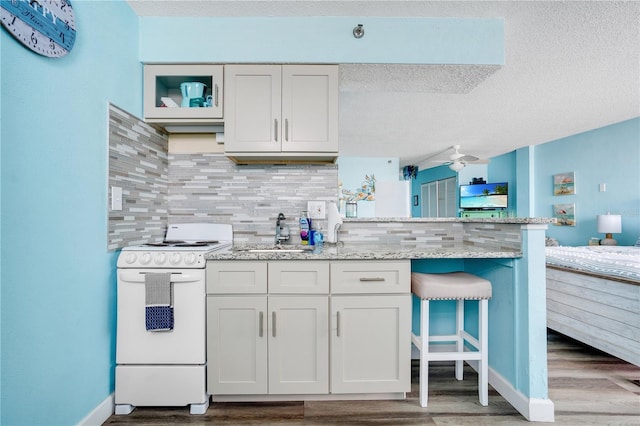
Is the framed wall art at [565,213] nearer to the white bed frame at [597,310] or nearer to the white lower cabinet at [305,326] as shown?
the white bed frame at [597,310]

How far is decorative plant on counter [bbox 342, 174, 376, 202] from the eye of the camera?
23.7 feet

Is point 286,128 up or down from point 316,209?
up

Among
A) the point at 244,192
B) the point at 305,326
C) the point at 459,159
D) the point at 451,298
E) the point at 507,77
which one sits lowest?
the point at 305,326

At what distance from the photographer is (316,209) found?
2305 millimetres

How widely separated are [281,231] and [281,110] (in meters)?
0.86


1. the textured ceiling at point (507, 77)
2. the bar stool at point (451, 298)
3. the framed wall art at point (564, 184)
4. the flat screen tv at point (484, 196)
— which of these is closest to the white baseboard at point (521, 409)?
the bar stool at point (451, 298)

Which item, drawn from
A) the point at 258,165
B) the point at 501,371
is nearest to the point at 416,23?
the point at 258,165

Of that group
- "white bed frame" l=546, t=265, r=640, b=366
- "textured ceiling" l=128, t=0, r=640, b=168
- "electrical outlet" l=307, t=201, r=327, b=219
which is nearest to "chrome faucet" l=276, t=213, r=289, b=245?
"electrical outlet" l=307, t=201, r=327, b=219

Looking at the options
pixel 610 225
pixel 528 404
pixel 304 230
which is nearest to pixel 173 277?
pixel 304 230

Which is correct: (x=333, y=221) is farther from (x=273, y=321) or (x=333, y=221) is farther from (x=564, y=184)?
(x=564, y=184)

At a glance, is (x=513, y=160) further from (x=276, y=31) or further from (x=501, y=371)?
(x=276, y=31)

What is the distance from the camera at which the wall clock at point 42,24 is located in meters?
1.15

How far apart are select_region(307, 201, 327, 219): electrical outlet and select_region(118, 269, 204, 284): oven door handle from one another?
0.93 meters

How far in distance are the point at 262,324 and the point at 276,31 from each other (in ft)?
6.09
